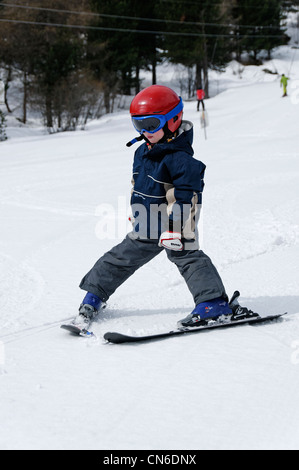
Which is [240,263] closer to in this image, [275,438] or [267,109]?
[275,438]

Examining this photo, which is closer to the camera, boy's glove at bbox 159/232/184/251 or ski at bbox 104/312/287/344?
ski at bbox 104/312/287/344

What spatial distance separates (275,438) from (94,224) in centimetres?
402

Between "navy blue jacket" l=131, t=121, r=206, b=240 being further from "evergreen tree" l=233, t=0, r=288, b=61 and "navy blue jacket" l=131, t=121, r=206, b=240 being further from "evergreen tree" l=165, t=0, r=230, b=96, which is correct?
"evergreen tree" l=233, t=0, r=288, b=61

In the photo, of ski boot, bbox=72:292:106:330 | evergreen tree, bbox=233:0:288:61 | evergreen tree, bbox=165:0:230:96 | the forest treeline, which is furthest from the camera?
evergreen tree, bbox=233:0:288:61

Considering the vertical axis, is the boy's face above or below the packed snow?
above

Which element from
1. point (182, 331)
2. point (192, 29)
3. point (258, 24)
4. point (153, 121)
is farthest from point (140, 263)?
point (258, 24)

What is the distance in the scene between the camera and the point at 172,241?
2564mm

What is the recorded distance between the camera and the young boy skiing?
102 inches

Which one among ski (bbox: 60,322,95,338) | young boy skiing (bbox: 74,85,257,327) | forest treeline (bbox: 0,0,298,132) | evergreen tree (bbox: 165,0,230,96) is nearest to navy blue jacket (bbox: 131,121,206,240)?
young boy skiing (bbox: 74,85,257,327)

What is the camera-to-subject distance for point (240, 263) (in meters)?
4.01

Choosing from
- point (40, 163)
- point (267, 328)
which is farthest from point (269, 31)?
point (267, 328)

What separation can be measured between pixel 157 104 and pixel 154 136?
16 centimetres

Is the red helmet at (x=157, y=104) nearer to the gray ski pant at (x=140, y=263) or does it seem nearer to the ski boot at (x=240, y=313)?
the gray ski pant at (x=140, y=263)

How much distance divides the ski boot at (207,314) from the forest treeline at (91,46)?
20.8 metres
